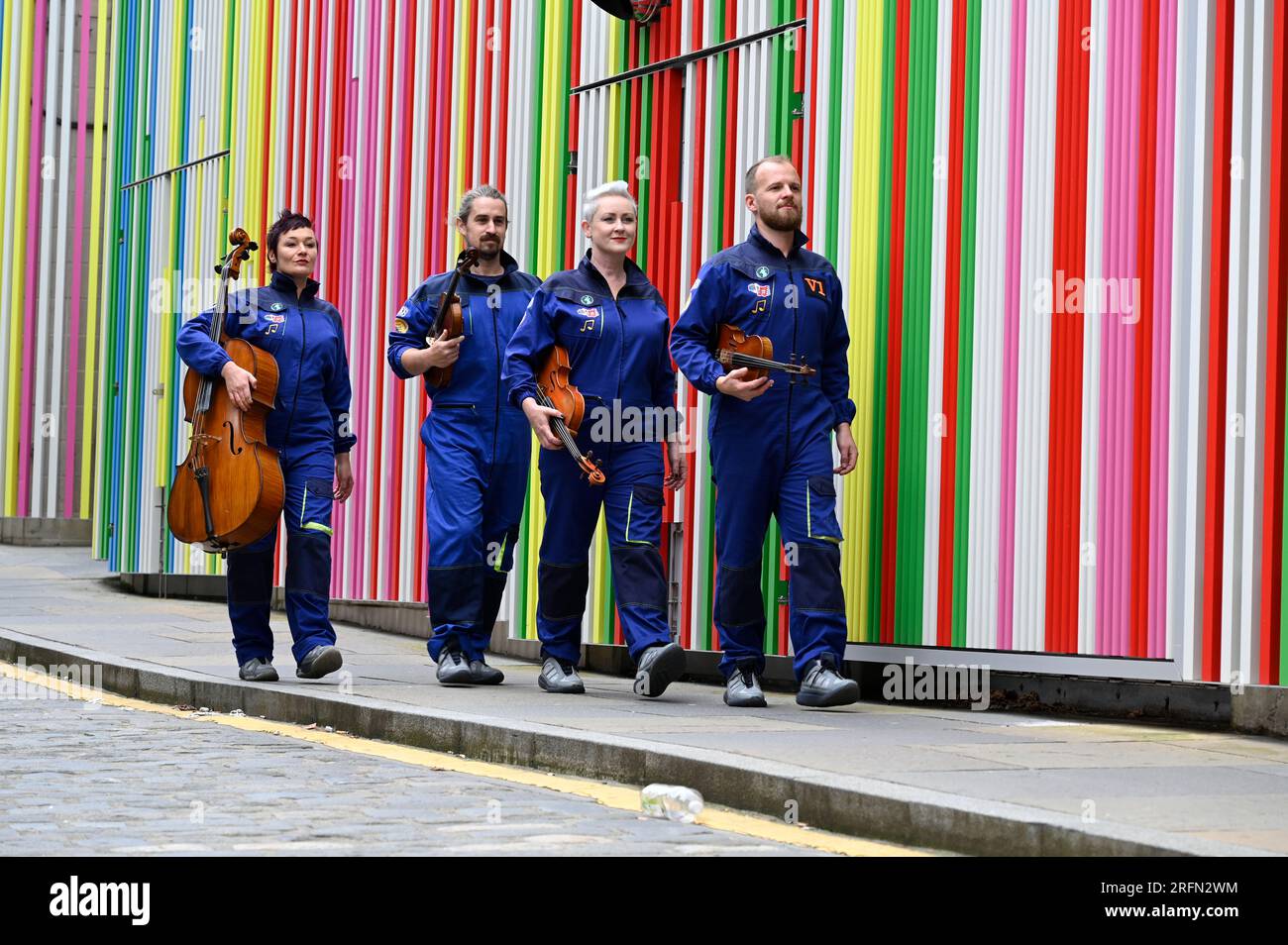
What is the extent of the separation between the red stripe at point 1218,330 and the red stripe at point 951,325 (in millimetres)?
1202

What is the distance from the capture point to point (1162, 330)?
721cm

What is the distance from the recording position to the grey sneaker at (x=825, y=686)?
24.5ft

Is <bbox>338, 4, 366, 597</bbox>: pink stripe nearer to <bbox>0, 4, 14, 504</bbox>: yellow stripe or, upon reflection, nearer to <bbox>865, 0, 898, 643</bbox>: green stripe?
<bbox>865, 0, 898, 643</bbox>: green stripe

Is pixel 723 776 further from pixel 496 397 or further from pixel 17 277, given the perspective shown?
pixel 17 277

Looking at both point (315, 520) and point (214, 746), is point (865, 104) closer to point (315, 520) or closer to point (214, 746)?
point (315, 520)

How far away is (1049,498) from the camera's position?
25.0 feet

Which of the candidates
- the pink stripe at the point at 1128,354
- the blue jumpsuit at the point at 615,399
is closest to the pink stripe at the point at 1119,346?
the pink stripe at the point at 1128,354

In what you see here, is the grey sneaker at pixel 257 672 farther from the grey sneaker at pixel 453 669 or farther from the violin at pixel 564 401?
the violin at pixel 564 401

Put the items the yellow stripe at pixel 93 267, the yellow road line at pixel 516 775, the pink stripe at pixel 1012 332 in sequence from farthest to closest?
the yellow stripe at pixel 93 267
the pink stripe at pixel 1012 332
the yellow road line at pixel 516 775

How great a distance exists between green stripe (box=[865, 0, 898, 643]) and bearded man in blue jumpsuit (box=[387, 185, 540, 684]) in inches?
60.3

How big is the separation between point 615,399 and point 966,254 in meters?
1.54

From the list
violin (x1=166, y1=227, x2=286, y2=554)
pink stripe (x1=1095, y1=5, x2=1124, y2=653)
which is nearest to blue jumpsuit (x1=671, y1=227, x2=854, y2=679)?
pink stripe (x1=1095, y1=5, x2=1124, y2=653)

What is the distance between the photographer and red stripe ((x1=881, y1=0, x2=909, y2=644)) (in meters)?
8.26

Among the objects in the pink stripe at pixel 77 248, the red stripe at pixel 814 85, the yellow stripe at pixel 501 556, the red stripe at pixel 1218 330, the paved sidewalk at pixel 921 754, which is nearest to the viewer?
the paved sidewalk at pixel 921 754
